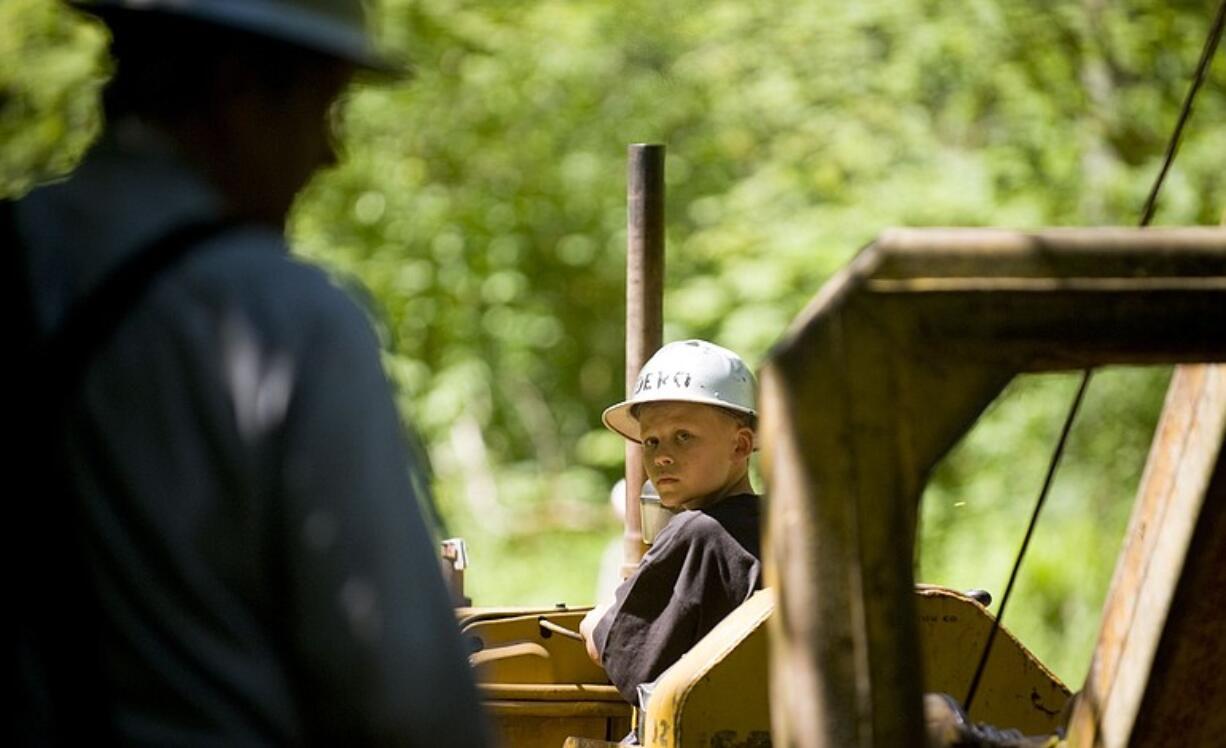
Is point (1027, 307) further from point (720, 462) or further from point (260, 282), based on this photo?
point (720, 462)

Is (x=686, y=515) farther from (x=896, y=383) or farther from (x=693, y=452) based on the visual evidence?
(x=896, y=383)

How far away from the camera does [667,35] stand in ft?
48.7

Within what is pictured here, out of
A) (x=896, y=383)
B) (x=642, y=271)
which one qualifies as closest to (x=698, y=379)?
(x=642, y=271)

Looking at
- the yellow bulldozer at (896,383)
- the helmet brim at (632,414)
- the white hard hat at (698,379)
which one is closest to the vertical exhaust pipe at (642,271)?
the helmet brim at (632,414)

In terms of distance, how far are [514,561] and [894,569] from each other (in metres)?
11.7

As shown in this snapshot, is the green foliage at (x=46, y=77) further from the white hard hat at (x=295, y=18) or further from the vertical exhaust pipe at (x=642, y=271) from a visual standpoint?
the white hard hat at (x=295, y=18)

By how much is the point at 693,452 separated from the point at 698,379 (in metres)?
0.19

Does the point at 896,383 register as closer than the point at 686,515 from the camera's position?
Yes

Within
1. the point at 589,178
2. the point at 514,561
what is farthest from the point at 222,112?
the point at 589,178

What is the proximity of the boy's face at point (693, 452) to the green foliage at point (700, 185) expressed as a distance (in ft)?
14.3

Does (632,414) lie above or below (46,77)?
below

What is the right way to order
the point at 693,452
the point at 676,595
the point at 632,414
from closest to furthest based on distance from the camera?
the point at 676,595
the point at 693,452
the point at 632,414

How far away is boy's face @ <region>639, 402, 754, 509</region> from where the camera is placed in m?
4.77

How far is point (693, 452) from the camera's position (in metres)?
4.86
